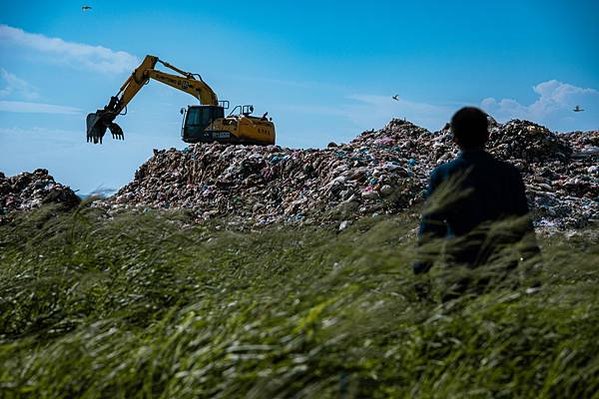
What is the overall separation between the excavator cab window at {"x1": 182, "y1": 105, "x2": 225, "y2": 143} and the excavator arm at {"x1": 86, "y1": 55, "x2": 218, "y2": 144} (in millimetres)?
1357

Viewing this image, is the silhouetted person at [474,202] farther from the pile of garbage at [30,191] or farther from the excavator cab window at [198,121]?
the excavator cab window at [198,121]

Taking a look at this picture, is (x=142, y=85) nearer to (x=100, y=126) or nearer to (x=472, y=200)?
(x=100, y=126)

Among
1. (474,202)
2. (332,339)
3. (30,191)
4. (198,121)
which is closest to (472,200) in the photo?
(474,202)

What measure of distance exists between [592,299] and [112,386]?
240 centimetres

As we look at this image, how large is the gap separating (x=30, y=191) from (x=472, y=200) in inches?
590

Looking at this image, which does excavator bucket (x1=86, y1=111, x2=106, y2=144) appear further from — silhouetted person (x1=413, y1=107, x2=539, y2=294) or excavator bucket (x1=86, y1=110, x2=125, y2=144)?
silhouetted person (x1=413, y1=107, x2=539, y2=294)

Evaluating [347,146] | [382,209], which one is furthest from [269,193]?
[382,209]

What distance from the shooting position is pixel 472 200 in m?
4.01

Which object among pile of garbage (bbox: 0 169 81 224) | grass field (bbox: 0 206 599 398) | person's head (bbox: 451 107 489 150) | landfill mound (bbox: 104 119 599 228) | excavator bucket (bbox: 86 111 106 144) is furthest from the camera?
excavator bucket (bbox: 86 111 106 144)

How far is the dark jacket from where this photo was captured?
13.0 feet

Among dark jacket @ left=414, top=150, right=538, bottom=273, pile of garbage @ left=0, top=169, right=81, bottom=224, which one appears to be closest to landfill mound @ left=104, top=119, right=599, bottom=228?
pile of garbage @ left=0, top=169, right=81, bottom=224

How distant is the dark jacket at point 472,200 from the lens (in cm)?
397

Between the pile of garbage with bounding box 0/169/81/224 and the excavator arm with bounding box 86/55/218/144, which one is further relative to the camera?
the excavator arm with bounding box 86/55/218/144

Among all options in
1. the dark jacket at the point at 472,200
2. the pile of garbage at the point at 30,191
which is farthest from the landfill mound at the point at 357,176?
the dark jacket at the point at 472,200
